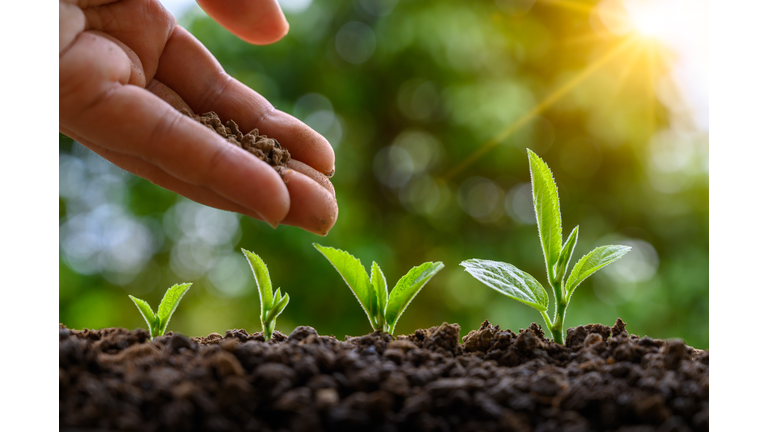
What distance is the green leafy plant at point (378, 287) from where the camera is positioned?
1.02m

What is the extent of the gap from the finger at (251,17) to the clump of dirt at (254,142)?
303 millimetres

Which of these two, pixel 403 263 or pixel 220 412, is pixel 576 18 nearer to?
pixel 403 263

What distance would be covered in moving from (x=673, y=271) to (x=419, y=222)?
1.93 meters

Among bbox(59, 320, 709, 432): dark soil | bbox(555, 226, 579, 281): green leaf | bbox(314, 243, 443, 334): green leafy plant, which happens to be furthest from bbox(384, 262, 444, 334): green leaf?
bbox(555, 226, 579, 281): green leaf

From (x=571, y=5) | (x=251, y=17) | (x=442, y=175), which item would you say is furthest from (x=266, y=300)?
(x=571, y=5)

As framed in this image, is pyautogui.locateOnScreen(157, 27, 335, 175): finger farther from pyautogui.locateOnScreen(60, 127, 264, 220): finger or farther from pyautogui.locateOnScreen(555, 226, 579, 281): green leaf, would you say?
pyautogui.locateOnScreen(555, 226, 579, 281): green leaf

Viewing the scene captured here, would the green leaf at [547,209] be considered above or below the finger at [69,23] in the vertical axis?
below

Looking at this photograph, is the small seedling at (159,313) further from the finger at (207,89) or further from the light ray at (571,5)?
the light ray at (571,5)

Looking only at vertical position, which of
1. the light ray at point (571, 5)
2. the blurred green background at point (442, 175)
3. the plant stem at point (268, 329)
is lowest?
the plant stem at point (268, 329)

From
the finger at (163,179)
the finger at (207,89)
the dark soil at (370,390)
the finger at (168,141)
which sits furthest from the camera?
→ the finger at (207,89)

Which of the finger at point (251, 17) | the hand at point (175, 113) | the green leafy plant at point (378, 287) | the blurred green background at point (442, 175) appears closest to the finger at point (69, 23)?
the hand at point (175, 113)

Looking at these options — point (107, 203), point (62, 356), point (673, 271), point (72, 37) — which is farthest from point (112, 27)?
point (673, 271)

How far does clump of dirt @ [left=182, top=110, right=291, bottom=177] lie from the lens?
1012 millimetres

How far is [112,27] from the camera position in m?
1.11
